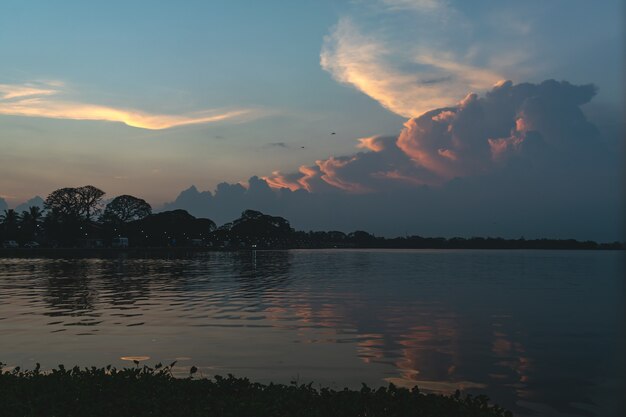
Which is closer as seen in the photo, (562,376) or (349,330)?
(562,376)

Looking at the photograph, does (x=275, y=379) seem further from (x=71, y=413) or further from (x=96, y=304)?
(x=96, y=304)

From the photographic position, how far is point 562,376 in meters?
19.5

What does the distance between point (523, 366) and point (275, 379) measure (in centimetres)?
944

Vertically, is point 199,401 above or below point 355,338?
above

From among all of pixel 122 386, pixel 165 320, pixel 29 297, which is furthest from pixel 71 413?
pixel 29 297

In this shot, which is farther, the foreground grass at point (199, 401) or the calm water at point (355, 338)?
the calm water at point (355, 338)

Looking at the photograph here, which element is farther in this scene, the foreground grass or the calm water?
the calm water

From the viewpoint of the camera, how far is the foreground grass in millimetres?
11031

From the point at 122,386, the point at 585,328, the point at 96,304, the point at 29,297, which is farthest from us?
the point at 29,297

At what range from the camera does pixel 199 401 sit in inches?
461

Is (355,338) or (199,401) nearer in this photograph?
(199,401)

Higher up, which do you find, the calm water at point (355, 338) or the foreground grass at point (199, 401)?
the foreground grass at point (199, 401)

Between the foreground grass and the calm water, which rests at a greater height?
the foreground grass

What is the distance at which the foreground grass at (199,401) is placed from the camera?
Answer: 11.0 m
